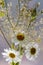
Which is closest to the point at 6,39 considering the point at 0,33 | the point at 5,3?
the point at 0,33

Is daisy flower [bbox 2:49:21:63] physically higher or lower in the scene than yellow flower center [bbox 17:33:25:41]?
lower

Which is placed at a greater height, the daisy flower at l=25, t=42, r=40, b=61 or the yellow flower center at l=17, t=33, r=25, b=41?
the yellow flower center at l=17, t=33, r=25, b=41

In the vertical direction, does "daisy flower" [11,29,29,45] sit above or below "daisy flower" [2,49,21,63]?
above

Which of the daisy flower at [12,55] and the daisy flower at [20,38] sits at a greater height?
the daisy flower at [20,38]

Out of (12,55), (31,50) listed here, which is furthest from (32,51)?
(12,55)

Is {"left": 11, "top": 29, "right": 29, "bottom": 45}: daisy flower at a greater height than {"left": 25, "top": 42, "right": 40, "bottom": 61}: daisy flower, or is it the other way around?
{"left": 11, "top": 29, "right": 29, "bottom": 45}: daisy flower

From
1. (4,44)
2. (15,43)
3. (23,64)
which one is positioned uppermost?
(15,43)

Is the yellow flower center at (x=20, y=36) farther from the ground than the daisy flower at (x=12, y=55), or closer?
farther from the ground

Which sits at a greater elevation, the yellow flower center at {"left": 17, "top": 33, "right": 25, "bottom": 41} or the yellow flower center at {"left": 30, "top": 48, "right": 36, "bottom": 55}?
the yellow flower center at {"left": 17, "top": 33, "right": 25, "bottom": 41}

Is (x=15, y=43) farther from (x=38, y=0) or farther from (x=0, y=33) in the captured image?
(x=38, y=0)

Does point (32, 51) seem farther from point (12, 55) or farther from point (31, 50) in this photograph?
point (12, 55)

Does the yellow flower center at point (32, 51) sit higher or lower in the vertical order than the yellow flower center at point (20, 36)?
lower
